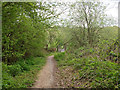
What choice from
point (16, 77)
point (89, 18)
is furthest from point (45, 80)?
point (89, 18)

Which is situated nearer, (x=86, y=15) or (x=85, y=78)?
(x=85, y=78)

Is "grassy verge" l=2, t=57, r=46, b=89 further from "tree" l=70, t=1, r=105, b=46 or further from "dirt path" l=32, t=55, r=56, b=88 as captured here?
"tree" l=70, t=1, r=105, b=46

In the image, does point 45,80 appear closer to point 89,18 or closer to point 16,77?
point 16,77

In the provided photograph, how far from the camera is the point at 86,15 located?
30.8 feet

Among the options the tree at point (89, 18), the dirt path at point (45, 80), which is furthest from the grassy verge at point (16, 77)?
the tree at point (89, 18)

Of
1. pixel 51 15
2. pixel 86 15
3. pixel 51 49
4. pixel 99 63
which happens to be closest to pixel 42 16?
pixel 51 15

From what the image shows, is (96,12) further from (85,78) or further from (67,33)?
(85,78)

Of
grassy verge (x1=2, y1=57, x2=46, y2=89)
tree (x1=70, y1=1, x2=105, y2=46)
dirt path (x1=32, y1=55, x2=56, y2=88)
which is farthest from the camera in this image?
tree (x1=70, y1=1, x2=105, y2=46)

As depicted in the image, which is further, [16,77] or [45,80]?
[45,80]

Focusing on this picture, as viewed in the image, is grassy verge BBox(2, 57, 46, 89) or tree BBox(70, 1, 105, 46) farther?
tree BBox(70, 1, 105, 46)

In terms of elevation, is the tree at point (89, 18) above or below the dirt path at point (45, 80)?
→ above

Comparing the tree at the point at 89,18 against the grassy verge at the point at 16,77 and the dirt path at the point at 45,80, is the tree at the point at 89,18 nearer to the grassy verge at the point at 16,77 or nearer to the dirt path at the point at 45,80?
the dirt path at the point at 45,80

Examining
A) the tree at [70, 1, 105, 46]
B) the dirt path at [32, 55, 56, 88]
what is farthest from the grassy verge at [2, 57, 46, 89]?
the tree at [70, 1, 105, 46]

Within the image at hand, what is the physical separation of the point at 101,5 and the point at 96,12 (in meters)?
0.72
